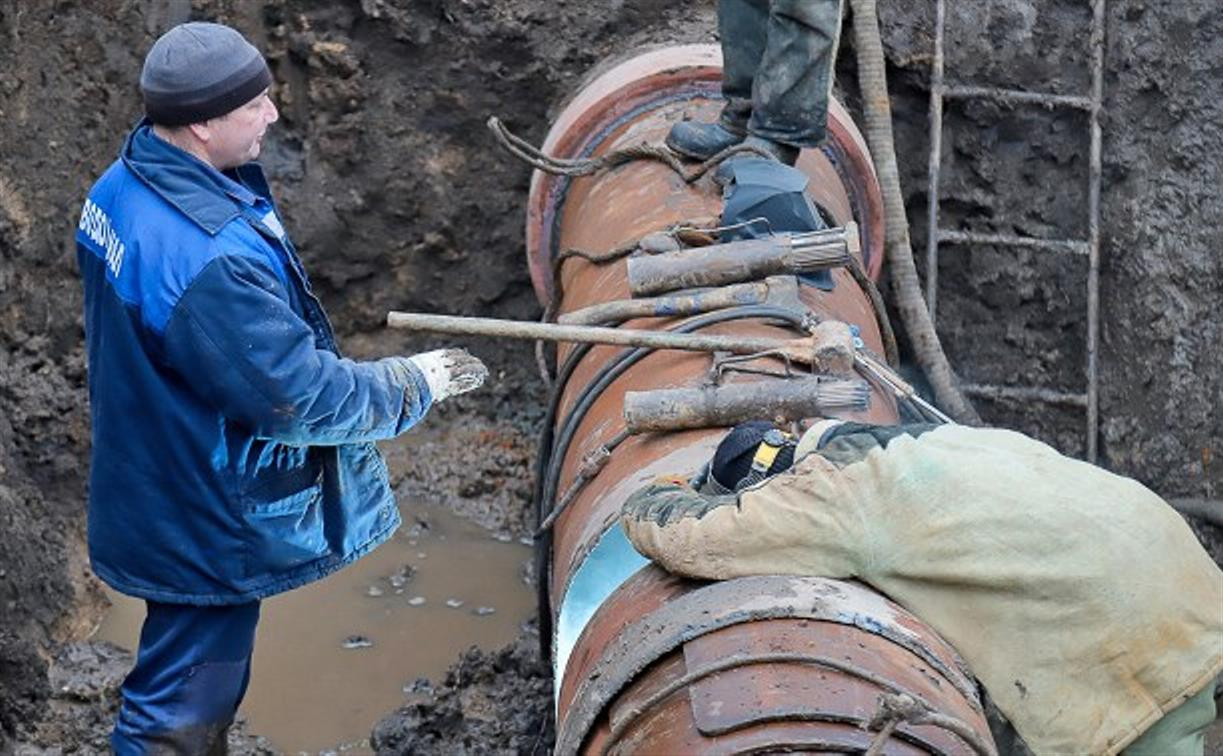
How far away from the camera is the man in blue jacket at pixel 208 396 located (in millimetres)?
3676

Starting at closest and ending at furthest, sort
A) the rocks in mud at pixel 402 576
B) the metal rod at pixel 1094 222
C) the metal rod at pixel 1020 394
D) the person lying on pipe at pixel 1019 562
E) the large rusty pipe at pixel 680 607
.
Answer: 1. the large rusty pipe at pixel 680 607
2. the person lying on pipe at pixel 1019 562
3. the rocks in mud at pixel 402 576
4. the metal rod at pixel 1094 222
5. the metal rod at pixel 1020 394

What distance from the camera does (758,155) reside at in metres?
5.03

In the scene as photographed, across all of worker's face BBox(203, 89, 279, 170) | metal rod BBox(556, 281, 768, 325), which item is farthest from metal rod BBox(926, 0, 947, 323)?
worker's face BBox(203, 89, 279, 170)

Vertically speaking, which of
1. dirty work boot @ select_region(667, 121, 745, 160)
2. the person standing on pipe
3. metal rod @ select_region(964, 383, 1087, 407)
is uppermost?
the person standing on pipe

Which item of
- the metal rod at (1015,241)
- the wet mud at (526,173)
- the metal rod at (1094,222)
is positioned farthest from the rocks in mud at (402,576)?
the metal rod at (1094,222)

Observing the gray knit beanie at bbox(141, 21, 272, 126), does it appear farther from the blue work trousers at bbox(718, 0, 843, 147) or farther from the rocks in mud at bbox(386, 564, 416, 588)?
the rocks in mud at bbox(386, 564, 416, 588)

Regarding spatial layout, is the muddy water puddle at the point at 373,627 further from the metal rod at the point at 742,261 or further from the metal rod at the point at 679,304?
the metal rod at the point at 742,261

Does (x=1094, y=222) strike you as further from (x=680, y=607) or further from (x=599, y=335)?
(x=680, y=607)

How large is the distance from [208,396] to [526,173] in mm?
3424

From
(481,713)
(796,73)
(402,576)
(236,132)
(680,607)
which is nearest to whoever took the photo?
(680,607)

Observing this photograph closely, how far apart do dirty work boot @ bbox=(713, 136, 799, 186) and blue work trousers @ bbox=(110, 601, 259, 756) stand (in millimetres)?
1858

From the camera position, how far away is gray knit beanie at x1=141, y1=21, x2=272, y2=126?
374 centimetres

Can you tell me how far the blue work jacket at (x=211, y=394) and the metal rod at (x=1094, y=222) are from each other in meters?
3.24

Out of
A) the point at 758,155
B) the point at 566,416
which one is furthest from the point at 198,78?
the point at 758,155
